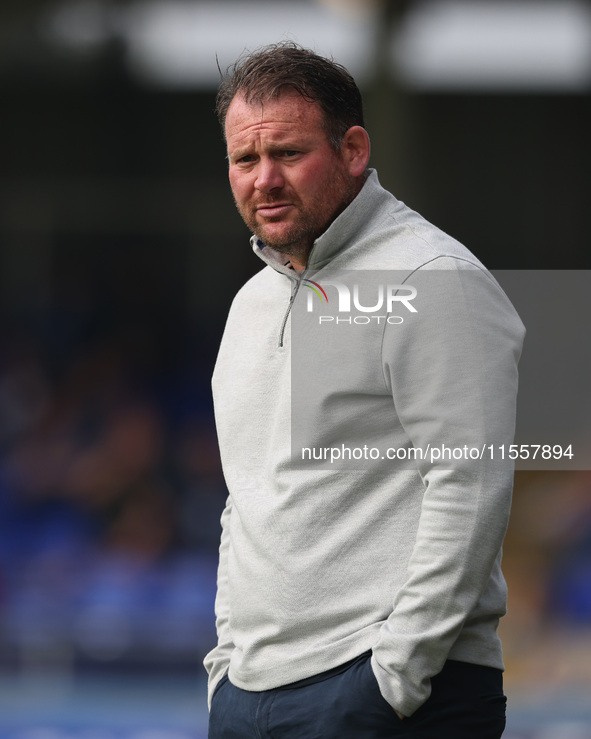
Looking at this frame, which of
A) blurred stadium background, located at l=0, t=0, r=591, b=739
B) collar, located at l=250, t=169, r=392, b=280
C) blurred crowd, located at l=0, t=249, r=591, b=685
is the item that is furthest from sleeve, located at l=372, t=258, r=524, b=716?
blurred crowd, located at l=0, t=249, r=591, b=685

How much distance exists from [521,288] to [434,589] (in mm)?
1639

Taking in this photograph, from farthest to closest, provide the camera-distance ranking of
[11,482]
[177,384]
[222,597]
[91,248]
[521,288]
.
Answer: [91,248], [177,384], [11,482], [521,288], [222,597]

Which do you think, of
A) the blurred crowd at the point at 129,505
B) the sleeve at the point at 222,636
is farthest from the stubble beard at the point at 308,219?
the blurred crowd at the point at 129,505

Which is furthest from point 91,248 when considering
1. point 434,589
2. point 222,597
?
point 434,589

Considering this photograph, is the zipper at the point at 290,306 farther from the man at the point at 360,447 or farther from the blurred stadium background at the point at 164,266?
the blurred stadium background at the point at 164,266

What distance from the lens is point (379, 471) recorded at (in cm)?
126

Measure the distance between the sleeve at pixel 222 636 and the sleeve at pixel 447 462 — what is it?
318 millimetres

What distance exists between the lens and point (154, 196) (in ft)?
20.3

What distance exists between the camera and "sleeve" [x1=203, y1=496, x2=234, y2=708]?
1.46 meters

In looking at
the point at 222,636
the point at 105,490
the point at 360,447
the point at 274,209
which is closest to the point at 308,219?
the point at 274,209

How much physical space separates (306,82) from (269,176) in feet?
A: 0.41

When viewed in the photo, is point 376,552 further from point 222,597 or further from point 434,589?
point 222,597

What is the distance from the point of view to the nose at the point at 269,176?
1.34 metres

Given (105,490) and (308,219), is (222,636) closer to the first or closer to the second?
(308,219)
